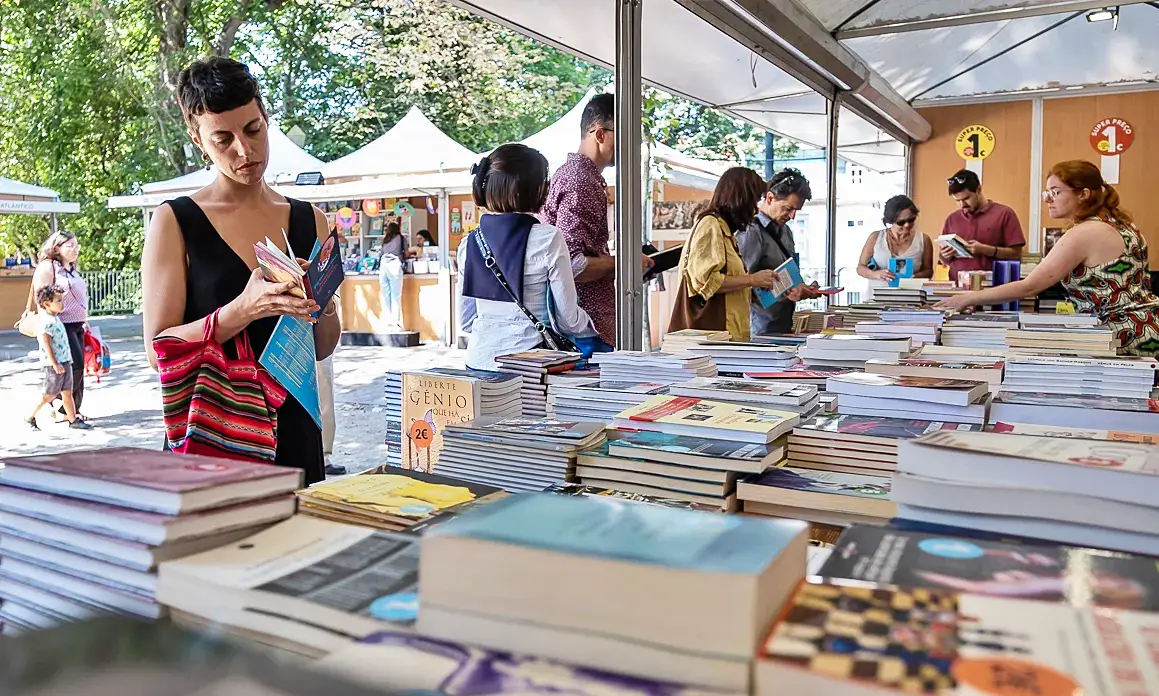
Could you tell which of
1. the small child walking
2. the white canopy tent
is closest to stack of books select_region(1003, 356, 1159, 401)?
the small child walking

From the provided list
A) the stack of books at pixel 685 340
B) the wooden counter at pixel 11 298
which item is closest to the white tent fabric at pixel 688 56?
the stack of books at pixel 685 340

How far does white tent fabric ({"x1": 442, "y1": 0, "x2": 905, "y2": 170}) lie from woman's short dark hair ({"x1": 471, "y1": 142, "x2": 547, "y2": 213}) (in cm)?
95

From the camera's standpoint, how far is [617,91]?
9.94 ft

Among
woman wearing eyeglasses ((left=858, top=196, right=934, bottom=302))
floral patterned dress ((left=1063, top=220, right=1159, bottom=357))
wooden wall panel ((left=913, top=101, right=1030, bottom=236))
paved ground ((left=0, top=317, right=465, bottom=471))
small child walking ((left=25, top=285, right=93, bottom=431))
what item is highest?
wooden wall panel ((left=913, top=101, right=1030, bottom=236))

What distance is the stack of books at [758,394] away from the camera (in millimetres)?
1439

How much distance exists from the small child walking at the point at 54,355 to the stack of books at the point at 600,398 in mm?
5135

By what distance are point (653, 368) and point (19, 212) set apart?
11.4 metres

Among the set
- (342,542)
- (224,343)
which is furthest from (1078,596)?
(224,343)

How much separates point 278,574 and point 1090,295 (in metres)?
3.25

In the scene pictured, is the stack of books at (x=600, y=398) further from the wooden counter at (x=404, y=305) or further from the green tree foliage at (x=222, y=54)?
the green tree foliage at (x=222, y=54)

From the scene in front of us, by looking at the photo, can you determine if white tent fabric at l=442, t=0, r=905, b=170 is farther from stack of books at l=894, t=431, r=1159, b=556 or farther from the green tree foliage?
the green tree foliage

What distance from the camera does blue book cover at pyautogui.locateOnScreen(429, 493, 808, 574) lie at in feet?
1.67

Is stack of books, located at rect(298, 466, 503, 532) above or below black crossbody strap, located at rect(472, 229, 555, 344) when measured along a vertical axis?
below

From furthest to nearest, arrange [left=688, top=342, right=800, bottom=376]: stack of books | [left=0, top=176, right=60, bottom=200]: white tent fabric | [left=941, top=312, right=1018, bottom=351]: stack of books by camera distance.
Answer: [left=0, top=176, right=60, bottom=200]: white tent fabric < [left=941, top=312, right=1018, bottom=351]: stack of books < [left=688, top=342, right=800, bottom=376]: stack of books
